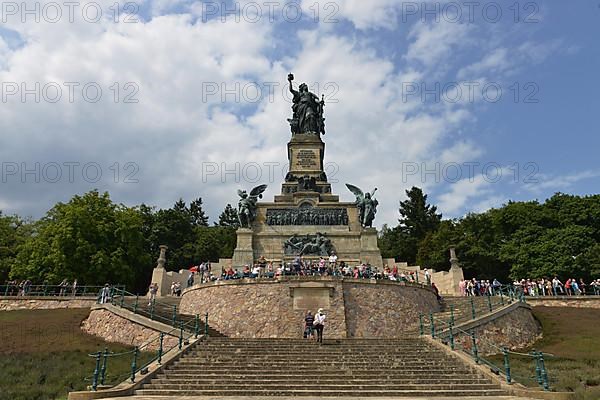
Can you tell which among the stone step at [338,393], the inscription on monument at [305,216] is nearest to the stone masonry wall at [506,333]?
the stone step at [338,393]

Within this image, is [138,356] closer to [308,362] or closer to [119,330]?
[119,330]

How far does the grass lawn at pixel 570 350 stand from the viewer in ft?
43.0

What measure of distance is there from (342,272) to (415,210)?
45089mm

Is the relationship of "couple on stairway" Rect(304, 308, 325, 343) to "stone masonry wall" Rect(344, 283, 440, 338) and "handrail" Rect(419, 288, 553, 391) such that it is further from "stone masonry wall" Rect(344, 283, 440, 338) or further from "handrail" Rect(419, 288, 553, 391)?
"handrail" Rect(419, 288, 553, 391)

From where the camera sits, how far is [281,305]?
71.9 feet

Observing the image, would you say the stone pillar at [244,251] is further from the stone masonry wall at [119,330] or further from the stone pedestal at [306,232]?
the stone masonry wall at [119,330]

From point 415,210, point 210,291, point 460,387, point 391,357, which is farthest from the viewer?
point 415,210

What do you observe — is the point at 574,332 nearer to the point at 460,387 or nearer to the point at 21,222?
the point at 460,387

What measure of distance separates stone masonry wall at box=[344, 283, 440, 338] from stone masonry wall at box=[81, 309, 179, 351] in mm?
8386

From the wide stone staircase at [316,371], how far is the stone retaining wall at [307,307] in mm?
4148

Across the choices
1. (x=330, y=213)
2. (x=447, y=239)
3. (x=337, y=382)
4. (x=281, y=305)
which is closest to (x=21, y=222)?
(x=330, y=213)

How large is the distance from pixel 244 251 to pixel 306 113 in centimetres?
1584

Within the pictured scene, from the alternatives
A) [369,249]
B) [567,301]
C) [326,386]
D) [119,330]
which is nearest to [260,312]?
[119,330]

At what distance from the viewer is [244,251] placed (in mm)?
33156
